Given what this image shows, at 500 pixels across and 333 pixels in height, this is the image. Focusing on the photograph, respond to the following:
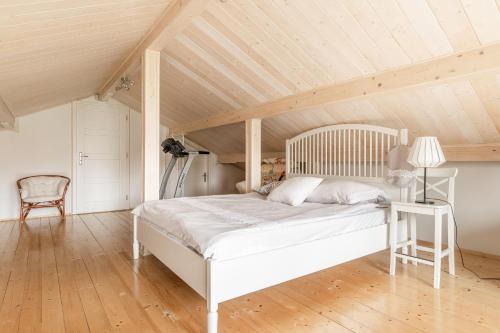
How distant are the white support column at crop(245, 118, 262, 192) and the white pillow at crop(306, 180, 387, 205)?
1.23 meters

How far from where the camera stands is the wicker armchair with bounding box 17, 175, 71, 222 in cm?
486

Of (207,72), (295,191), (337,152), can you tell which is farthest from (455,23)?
(207,72)

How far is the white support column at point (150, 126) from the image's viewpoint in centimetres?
323

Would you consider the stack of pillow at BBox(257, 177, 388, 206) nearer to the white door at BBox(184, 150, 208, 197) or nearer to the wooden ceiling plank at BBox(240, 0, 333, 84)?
the wooden ceiling plank at BBox(240, 0, 333, 84)

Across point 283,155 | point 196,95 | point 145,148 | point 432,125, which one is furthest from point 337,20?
point 283,155

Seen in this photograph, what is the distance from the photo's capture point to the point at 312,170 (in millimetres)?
4297

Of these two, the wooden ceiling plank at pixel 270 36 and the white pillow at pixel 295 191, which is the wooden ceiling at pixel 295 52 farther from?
the white pillow at pixel 295 191

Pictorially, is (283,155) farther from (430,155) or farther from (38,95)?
(38,95)

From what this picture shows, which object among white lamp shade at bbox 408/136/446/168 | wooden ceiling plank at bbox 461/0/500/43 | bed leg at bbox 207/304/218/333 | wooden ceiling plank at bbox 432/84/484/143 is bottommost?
bed leg at bbox 207/304/218/333

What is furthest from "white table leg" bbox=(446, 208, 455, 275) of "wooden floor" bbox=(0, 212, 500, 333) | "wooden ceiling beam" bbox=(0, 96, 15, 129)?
"wooden ceiling beam" bbox=(0, 96, 15, 129)

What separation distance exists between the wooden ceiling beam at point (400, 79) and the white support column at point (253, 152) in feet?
1.04

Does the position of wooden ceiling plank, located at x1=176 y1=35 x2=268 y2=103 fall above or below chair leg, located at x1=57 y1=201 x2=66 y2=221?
above

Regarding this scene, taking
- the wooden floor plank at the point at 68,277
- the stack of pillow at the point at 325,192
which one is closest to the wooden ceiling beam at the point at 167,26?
the stack of pillow at the point at 325,192

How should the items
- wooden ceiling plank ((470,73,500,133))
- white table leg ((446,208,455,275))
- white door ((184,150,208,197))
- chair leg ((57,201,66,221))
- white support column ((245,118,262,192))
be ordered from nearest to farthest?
1. wooden ceiling plank ((470,73,500,133))
2. white table leg ((446,208,455,275))
3. white support column ((245,118,262,192))
4. chair leg ((57,201,66,221))
5. white door ((184,150,208,197))
